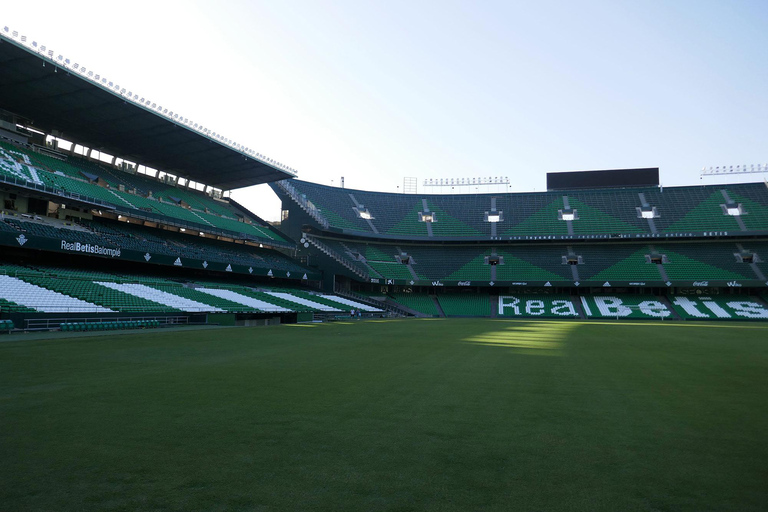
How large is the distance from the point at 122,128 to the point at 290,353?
37.0 metres

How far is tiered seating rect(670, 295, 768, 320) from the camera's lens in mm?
52688

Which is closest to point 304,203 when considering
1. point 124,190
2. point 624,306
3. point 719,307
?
point 124,190

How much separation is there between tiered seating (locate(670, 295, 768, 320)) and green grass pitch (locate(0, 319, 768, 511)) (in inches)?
1931

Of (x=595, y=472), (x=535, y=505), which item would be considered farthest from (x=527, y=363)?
(x=535, y=505)

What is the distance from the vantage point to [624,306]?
190ft

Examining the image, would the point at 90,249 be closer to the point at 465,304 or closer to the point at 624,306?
the point at 465,304

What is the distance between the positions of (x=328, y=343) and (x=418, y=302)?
43562 millimetres

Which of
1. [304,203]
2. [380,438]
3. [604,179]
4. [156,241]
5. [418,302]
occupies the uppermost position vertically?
[604,179]

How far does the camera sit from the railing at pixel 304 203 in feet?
208

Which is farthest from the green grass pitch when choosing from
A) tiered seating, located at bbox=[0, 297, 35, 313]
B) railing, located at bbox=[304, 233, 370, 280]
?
railing, located at bbox=[304, 233, 370, 280]

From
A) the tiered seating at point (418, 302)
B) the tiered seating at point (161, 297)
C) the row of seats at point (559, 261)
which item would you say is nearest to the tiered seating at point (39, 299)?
the tiered seating at point (161, 297)

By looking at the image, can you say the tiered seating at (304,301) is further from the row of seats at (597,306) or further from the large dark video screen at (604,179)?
the large dark video screen at (604,179)

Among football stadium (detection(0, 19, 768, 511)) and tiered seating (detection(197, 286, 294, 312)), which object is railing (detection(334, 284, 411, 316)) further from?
tiered seating (detection(197, 286, 294, 312))

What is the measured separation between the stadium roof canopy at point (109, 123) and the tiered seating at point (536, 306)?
31664mm
